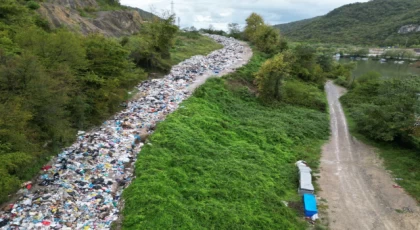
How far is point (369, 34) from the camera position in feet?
325

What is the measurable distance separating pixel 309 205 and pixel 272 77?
1308cm

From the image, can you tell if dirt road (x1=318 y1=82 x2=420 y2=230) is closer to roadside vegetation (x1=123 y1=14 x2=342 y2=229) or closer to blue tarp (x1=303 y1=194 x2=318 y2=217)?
blue tarp (x1=303 y1=194 x2=318 y2=217)

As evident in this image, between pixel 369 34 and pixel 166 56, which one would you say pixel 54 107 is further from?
pixel 369 34

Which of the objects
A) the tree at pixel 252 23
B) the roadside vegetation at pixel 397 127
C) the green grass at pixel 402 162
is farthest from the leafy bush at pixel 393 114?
the tree at pixel 252 23

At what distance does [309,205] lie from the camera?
10.4 metres

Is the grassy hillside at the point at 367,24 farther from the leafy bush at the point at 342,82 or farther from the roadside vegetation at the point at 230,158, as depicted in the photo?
the roadside vegetation at the point at 230,158

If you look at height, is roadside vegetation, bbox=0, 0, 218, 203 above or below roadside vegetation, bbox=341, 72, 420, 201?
above

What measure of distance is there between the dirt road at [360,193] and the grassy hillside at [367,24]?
8723cm

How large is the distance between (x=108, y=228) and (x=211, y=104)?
38.6ft

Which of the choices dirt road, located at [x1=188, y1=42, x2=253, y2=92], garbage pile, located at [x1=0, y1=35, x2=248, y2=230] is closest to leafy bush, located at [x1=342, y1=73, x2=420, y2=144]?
dirt road, located at [x1=188, y1=42, x2=253, y2=92]

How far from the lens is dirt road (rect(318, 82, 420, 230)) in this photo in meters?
10.2

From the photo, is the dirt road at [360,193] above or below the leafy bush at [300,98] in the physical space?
below

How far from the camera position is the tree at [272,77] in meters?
21.4

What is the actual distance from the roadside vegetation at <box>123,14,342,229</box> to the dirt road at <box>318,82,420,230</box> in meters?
1.15
